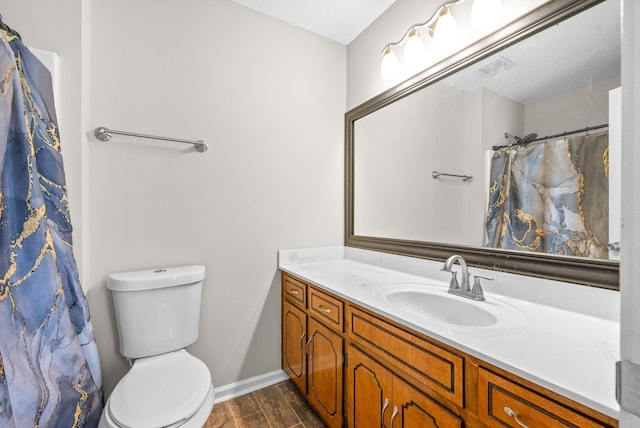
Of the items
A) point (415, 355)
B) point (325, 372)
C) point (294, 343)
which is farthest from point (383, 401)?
point (294, 343)

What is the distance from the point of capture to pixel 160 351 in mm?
1446

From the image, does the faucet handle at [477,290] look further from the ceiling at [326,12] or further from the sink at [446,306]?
the ceiling at [326,12]

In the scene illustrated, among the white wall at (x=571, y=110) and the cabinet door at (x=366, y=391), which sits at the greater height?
the white wall at (x=571, y=110)

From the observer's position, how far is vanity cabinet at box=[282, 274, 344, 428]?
1384 millimetres

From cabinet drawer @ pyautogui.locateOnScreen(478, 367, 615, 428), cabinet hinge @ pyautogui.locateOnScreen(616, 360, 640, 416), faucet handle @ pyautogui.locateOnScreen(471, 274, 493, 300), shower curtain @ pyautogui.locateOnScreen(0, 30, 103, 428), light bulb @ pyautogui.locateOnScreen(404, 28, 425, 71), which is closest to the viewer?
cabinet hinge @ pyautogui.locateOnScreen(616, 360, 640, 416)

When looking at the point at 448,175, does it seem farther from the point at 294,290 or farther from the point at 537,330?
the point at 294,290

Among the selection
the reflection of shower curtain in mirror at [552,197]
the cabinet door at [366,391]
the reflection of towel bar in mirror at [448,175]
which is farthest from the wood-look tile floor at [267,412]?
the reflection of towel bar in mirror at [448,175]

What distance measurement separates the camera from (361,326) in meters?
1.22

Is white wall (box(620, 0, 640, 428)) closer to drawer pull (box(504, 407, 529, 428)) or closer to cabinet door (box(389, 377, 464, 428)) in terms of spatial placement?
drawer pull (box(504, 407, 529, 428))

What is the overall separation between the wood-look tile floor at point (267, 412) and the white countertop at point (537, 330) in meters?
0.76

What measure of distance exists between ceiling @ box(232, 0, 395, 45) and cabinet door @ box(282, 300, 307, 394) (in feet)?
6.04

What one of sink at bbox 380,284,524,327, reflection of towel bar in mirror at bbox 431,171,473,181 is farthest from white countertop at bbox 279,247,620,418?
reflection of towel bar in mirror at bbox 431,171,473,181

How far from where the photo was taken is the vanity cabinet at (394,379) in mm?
699

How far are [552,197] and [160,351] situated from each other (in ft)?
6.08
